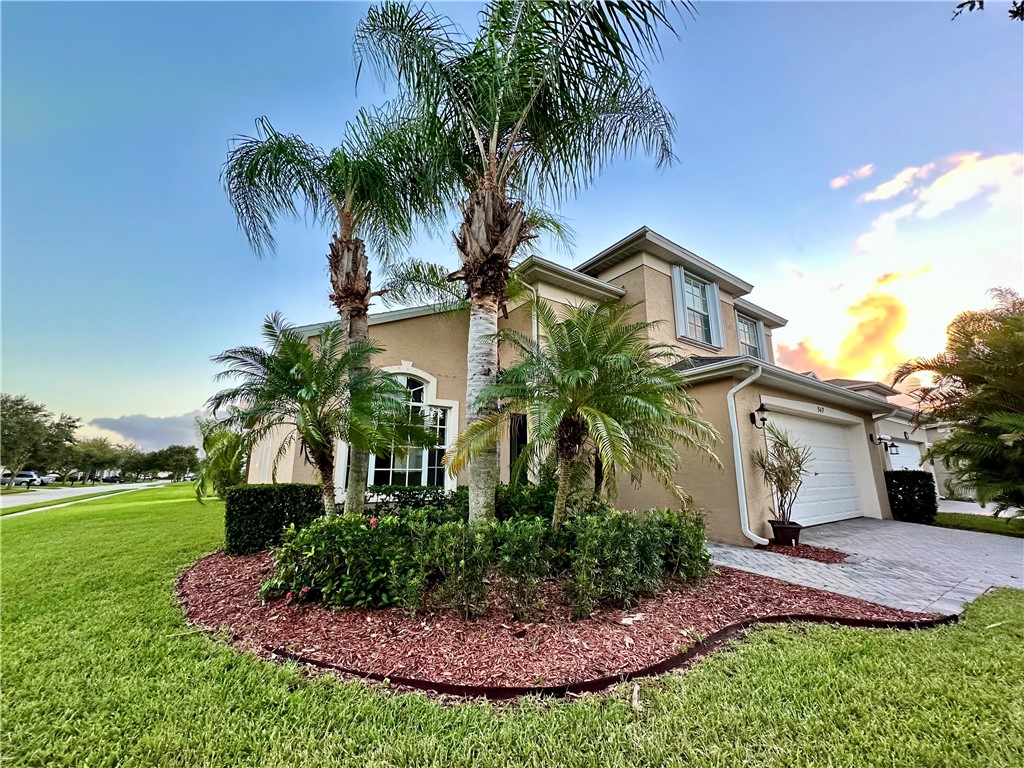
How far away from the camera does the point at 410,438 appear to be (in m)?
7.46

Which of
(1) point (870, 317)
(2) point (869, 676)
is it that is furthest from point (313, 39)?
(1) point (870, 317)

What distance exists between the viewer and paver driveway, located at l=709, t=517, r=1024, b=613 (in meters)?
5.18

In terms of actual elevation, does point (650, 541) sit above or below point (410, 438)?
below

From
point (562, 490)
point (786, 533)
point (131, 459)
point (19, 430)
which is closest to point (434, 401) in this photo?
point (562, 490)

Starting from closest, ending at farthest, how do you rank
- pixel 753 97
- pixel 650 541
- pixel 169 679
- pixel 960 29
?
pixel 169 679 < pixel 650 541 < pixel 960 29 < pixel 753 97

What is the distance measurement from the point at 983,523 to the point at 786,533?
9166 millimetres

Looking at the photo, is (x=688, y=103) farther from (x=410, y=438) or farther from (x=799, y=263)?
(x=410, y=438)

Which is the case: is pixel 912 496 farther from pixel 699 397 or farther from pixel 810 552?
pixel 699 397

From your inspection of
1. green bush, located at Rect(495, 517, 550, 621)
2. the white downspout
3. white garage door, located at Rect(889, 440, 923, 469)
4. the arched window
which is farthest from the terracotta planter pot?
white garage door, located at Rect(889, 440, 923, 469)

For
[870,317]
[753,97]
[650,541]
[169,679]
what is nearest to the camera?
[169,679]

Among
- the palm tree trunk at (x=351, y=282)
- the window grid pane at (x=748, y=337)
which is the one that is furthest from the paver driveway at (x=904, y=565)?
the window grid pane at (x=748, y=337)

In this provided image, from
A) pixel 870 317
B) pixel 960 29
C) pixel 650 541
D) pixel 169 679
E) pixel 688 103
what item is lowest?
pixel 169 679

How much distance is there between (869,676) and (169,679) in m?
5.48

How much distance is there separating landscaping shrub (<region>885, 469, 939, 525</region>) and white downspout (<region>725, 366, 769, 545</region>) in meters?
7.59
